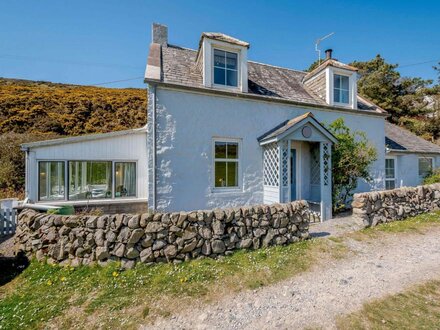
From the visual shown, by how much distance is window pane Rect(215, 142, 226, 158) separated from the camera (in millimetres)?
Answer: 9523

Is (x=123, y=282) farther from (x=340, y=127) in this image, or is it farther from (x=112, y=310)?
(x=340, y=127)

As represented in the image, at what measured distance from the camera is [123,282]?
4.54m

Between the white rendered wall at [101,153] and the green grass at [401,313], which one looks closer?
the green grass at [401,313]

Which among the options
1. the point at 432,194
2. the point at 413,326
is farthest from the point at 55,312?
the point at 432,194

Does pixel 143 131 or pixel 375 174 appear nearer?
pixel 143 131

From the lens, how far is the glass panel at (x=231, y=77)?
987cm

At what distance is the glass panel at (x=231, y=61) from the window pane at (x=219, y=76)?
0.40 meters

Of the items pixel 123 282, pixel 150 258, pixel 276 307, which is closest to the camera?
pixel 276 307

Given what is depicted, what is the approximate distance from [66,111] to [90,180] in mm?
16678

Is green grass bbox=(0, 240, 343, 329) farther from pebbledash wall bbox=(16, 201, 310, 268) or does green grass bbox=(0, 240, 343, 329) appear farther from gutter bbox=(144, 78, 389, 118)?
gutter bbox=(144, 78, 389, 118)

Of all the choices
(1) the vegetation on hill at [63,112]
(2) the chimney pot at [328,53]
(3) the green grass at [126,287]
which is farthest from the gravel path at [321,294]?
(1) the vegetation on hill at [63,112]

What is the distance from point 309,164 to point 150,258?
8.78m

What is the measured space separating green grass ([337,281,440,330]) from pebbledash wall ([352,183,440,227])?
3828 mm

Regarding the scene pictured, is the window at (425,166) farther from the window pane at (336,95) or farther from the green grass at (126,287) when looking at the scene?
the green grass at (126,287)
